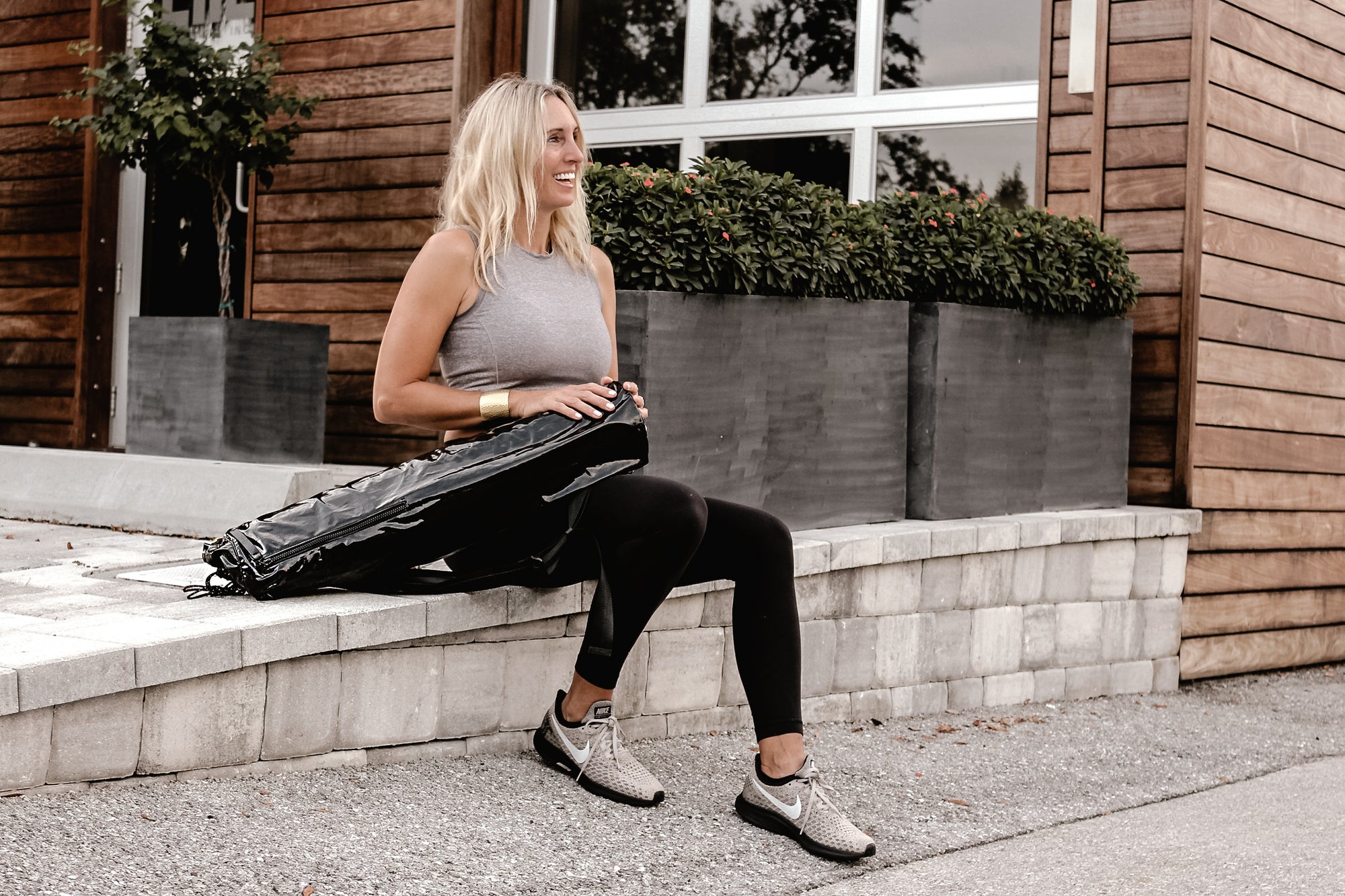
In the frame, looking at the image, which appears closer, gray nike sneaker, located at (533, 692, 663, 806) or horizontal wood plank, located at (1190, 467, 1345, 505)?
gray nike sneaker, located at (533, 692, 663, 806)

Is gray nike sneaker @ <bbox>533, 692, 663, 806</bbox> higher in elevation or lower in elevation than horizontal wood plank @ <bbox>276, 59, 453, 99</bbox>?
lower

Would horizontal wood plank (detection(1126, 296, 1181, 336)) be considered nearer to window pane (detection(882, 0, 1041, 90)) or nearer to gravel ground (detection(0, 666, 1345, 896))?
window pane (detection(882, 0, 1041, 90))

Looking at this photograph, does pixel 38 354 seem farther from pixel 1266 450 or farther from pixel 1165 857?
pixel 1165 857

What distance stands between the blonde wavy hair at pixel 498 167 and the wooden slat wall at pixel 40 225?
470cm

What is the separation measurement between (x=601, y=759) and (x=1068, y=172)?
147 inches

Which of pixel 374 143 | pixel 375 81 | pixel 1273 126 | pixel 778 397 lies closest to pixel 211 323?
pixel 374 143

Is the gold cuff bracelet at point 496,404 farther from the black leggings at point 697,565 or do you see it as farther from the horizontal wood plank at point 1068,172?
the horizontal wood plank at point 1068,172

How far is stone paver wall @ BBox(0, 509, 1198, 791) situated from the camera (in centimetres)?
257

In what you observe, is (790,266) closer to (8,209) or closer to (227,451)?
(227,451)

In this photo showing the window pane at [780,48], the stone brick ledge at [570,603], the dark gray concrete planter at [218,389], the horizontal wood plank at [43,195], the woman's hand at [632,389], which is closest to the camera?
the stone brick ledge at [570,603]

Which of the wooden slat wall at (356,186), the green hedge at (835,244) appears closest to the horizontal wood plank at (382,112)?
the wooden slat wall at (356,186)

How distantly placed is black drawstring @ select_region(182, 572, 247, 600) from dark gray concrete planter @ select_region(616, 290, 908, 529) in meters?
1.28

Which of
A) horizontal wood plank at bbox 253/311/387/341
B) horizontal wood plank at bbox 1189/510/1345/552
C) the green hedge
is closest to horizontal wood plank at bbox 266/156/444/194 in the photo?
horizontal wood plank at bbox 253/311/387/341

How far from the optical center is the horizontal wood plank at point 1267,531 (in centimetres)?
543
